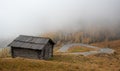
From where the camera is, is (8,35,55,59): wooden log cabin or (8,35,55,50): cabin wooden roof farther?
(8,35,55,59): wooden log cabin

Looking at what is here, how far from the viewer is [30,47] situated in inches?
2130

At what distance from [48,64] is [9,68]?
20.8ft

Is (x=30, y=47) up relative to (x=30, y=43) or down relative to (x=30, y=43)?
down

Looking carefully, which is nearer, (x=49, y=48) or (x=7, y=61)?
(x=7, y=61)

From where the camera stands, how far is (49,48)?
6034 centimetres

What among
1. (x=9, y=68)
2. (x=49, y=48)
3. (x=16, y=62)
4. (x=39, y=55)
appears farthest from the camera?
(x=49, y=48)

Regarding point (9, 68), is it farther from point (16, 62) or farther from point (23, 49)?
point (23, 49)

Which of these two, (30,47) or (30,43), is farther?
(30,43)

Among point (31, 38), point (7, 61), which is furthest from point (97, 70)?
point (31, 38)

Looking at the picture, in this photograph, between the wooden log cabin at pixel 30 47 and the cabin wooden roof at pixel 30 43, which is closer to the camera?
the cabin wooden roof at pixel 30 43

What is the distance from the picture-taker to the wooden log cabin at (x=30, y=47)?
54.2 meters

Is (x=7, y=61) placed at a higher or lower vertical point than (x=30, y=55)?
higher

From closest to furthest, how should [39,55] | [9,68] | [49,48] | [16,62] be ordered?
[9,68] < [16,62] < [39,55] < [49,48]

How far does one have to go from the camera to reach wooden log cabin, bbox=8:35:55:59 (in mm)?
54219
